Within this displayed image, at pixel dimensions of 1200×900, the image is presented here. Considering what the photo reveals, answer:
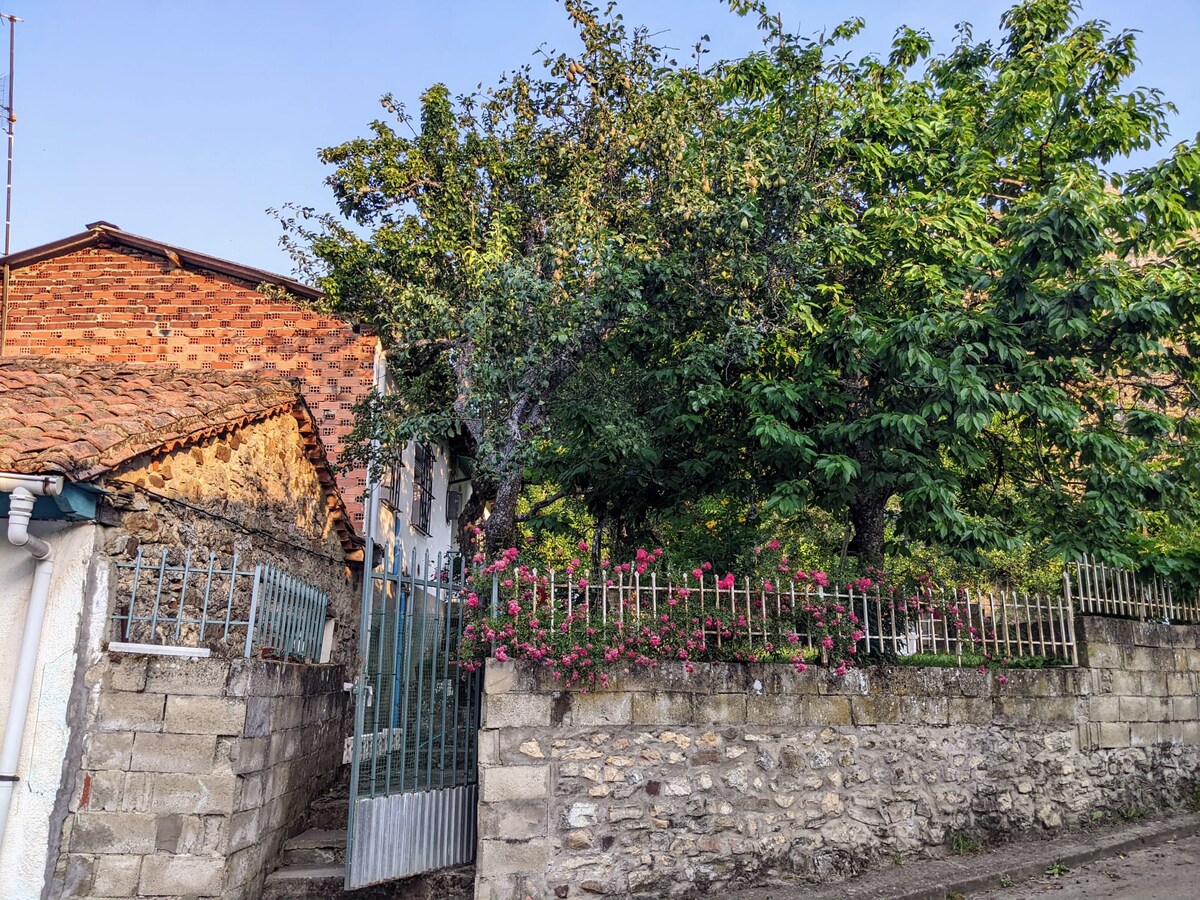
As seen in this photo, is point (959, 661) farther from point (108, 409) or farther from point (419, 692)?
point (108, 409)

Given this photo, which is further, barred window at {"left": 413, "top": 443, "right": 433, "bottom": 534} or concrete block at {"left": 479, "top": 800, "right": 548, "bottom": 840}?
barred window at {"left": 413, "top": 443, "right": 433, "bottom": 534}

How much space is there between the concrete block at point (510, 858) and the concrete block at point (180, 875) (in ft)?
5.46

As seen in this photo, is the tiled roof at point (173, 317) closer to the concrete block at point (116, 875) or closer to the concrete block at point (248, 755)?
the concrete block at point (248, 755)

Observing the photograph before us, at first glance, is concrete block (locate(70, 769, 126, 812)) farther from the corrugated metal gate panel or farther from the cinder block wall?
the corrugated metal gate panel

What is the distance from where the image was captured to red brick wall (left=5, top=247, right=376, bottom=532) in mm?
12602

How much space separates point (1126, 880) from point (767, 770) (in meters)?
3.01

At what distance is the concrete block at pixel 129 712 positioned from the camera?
5.75m

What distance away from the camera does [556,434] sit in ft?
34.8

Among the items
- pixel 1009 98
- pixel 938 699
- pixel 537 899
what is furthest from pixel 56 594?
pixel 1009 98

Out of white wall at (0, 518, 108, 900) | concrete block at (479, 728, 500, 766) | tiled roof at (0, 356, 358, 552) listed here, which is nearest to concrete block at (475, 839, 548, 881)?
concrete block at (479, 728, 500, 766)

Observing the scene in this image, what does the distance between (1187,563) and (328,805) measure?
8.93 metres

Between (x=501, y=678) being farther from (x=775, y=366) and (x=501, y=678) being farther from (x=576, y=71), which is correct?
(x=576, y=71)

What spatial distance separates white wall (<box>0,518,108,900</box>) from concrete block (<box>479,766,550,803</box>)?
2.67 meters

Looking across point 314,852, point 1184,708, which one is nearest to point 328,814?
point 314,852
